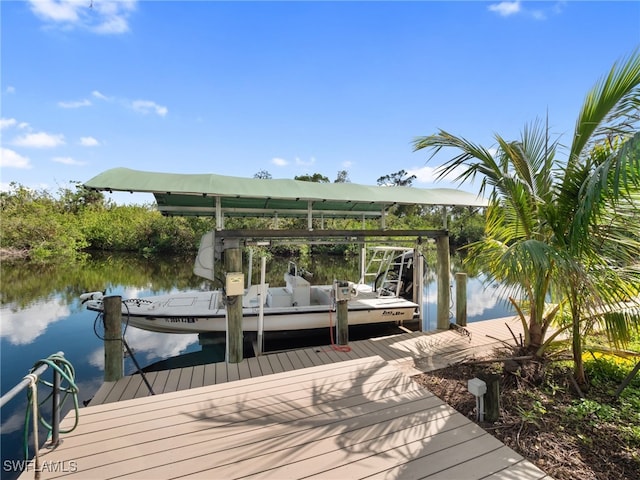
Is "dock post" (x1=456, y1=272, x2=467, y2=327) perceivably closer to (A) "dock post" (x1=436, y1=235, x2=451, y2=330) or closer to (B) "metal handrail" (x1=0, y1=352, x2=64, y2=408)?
(A) "dock post" (x1=436, y1=235, x2=451, y2=330)

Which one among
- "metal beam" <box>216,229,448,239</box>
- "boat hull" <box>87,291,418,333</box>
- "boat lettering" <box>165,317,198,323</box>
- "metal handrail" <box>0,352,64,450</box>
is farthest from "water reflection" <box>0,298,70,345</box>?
"metal handrail" <box>0,352,64,450</box>

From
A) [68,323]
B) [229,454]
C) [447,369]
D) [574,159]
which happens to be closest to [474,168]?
[574,159]

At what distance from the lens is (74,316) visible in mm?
8227

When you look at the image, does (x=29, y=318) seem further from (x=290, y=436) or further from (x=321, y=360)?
(x=290, y=436)

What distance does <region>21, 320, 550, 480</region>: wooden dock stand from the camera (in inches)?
73.0

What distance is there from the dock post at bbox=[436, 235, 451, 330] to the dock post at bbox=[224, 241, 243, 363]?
348cm

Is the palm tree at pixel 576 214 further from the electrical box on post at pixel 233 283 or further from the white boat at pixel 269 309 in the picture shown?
the electrical box on post at pixel 233 283

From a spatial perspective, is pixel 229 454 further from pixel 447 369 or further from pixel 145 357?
pixel 145 357

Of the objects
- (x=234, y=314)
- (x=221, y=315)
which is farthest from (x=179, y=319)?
(x=234, y=314)

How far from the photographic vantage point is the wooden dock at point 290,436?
1854mm

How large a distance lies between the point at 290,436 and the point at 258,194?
298 centimetres

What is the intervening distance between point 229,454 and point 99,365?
5132 millimetres

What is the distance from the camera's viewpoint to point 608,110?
2832 mm

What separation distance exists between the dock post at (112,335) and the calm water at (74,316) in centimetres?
132
